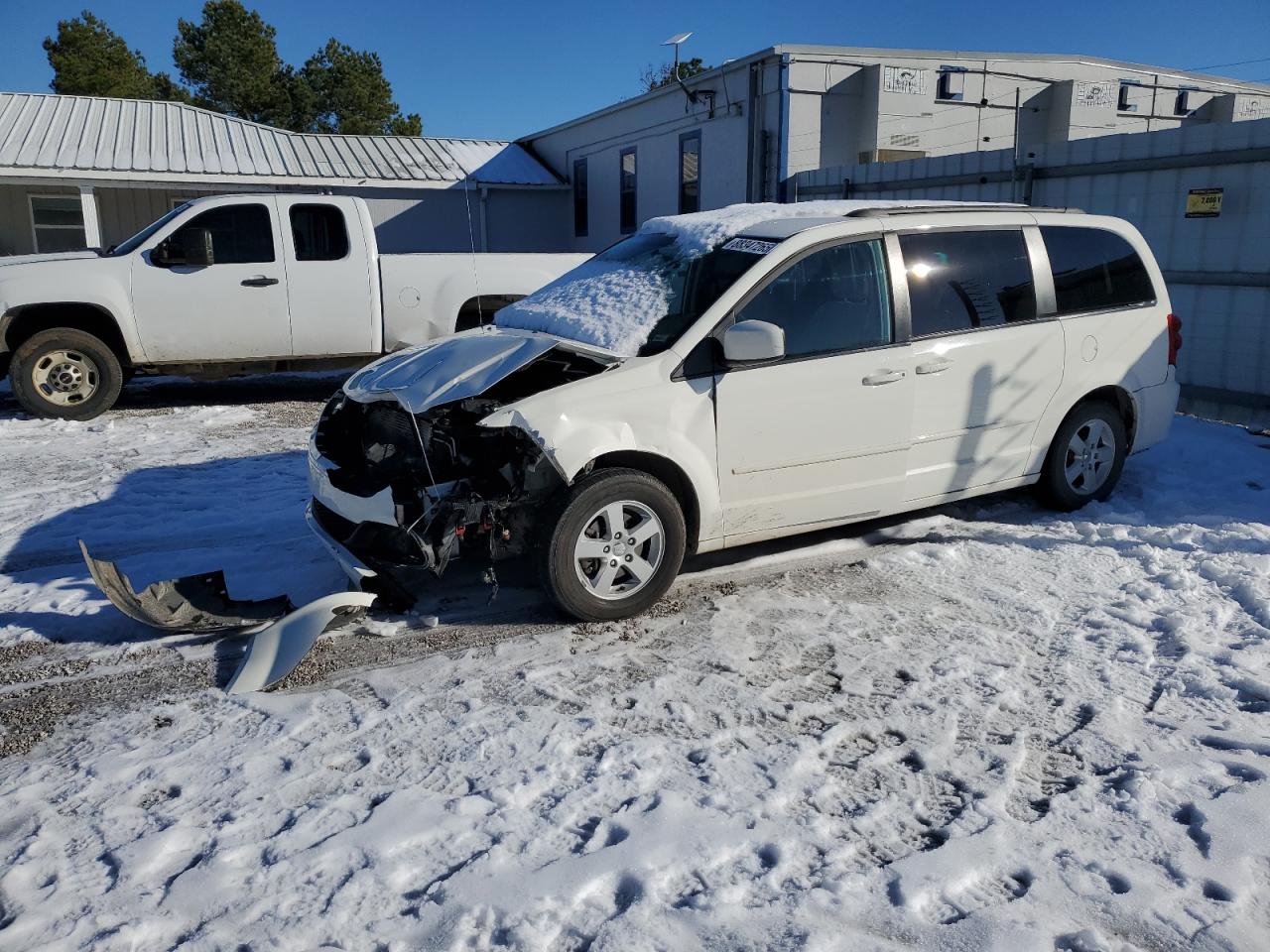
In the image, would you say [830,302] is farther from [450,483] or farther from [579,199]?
[579,199]

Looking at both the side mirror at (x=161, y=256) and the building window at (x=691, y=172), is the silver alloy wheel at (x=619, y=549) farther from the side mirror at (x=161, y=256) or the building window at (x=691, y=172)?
the building window at (x=691, y=172)

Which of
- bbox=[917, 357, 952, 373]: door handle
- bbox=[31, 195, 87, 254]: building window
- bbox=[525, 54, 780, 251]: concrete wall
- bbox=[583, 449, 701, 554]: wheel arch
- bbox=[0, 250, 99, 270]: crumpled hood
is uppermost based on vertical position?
bbox=[525, 54, 780, 251]: concrete wall

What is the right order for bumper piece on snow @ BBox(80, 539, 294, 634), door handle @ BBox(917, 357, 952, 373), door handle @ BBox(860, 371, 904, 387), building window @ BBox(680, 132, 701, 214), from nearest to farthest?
bumper piece on snow @ BBox(80, 539, 294, 634), door handle @ BBox(860, 371, 904, 387), door handle @ BBox(917, 357, 952, 373), building window @ BBox(680, 132, 701, 214)

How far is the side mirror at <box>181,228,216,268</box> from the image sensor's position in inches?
370

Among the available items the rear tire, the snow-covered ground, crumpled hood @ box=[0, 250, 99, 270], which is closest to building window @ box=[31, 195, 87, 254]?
crumpled hood @ box=[0, 250, 99, 270]

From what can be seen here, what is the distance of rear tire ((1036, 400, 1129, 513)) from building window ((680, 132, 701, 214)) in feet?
40.1

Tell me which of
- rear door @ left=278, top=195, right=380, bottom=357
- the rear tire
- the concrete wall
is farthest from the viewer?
the concrete wall

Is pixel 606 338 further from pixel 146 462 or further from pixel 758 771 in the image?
pixel 146 462

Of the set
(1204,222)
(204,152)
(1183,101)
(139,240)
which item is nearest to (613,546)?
(139,240)

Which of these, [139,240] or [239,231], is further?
[239,231]

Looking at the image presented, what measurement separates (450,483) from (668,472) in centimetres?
102

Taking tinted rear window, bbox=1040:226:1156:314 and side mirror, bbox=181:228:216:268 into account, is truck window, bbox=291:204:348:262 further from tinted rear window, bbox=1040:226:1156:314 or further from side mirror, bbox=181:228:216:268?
tinted rear window, bbox=1040:226:1156:314

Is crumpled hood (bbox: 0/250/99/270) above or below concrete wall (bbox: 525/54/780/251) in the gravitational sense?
below

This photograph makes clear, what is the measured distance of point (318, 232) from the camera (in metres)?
10.0
